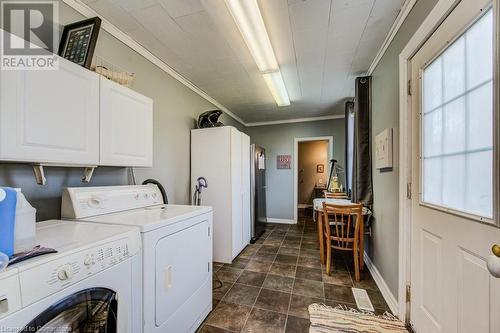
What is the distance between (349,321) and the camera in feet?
5.43

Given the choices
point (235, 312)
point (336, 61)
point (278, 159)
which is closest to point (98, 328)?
point (235, 312)

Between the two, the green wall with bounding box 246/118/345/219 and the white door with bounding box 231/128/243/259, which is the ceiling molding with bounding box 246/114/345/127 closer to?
the green wall with bounding box 246/118/345/219

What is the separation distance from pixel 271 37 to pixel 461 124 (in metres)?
1.60

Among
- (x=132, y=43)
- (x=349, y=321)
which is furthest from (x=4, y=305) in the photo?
(x=132, y=43)

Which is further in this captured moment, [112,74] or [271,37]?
[271,37]

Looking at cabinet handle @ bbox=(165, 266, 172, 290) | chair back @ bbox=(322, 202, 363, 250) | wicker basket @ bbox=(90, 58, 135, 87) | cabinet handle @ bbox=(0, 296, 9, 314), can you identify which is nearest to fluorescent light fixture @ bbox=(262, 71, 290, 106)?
wicker basket @ bbox=(90, 58, 135, 87)

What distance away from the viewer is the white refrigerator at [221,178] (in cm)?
284

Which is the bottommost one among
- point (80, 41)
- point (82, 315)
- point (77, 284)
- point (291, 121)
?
point (82, 315)

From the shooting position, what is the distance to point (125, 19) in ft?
5.62

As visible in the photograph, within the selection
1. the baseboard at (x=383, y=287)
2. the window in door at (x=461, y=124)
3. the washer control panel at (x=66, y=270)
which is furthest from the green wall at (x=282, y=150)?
the washer control panel at (x=66, y=270)

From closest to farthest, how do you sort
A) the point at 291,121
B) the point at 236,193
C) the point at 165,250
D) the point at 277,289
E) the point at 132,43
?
the point at 165,250 → the point at 132,43 → the point at 277,289 → the point at 236,193 → the point at 291,121

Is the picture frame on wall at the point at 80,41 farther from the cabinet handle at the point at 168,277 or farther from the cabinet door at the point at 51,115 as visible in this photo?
the cabinet handle at the point at 168,277

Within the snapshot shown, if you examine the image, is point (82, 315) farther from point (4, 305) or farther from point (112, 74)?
point (112, 74)

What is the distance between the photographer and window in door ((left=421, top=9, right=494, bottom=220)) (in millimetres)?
913
